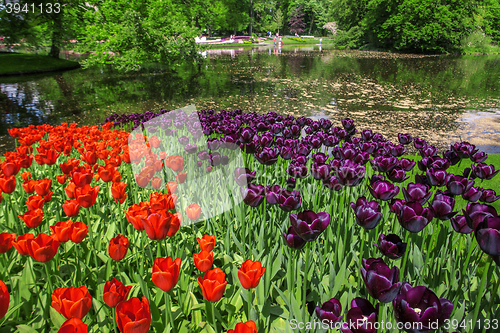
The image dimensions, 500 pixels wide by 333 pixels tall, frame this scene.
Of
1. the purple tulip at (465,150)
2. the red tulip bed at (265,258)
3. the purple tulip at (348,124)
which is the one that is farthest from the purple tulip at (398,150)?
the purple tulip at (348,124)

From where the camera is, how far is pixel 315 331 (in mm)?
1437

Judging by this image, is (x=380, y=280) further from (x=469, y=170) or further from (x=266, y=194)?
(x=469, y=170)

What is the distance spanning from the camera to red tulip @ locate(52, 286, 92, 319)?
42.2 inches

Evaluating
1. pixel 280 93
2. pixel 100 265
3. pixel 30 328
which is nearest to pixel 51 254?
pixel 30 328

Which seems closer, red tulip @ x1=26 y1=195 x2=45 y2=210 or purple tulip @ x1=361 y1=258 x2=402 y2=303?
purple tulip @ x1=361 y1=258 x2=402 y2=303

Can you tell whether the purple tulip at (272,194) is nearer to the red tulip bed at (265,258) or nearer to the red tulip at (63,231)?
the red tulip bed at (265,258)

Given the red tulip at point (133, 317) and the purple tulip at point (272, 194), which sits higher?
the purple tulip at point (272, 194)

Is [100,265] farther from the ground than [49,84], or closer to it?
closer to it

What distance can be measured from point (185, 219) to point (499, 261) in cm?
201

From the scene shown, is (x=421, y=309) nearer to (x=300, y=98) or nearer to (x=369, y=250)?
(x=369, y=250)

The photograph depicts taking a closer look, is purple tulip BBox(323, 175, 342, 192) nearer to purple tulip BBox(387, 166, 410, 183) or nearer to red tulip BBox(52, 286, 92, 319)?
purple tulip BBox(387, 166, 410, 183)

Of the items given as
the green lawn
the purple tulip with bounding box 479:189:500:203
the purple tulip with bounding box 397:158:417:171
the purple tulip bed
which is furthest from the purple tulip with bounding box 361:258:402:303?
the green lawn

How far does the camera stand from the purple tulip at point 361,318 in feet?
3.12

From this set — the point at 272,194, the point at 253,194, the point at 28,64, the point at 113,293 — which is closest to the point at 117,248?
the point at 113,293
